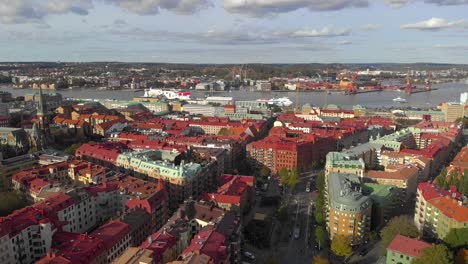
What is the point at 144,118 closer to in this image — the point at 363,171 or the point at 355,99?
the point at 363,171

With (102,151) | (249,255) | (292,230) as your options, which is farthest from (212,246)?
(102,151)

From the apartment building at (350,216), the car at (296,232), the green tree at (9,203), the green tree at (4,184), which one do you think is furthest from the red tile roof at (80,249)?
the apartment building at (350,216)

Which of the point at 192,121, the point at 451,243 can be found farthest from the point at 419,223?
the point at 192,121

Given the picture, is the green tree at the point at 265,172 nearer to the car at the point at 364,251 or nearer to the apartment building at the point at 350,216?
the apartment building at the point at 350,216

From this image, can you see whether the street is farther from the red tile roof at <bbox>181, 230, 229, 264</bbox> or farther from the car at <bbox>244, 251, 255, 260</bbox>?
the red tile roof at <bbox>181, 230, 229, 264</bbox>

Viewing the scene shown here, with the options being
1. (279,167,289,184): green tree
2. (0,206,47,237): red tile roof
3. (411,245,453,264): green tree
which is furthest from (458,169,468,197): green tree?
(0,206,47,237): red tile roof
